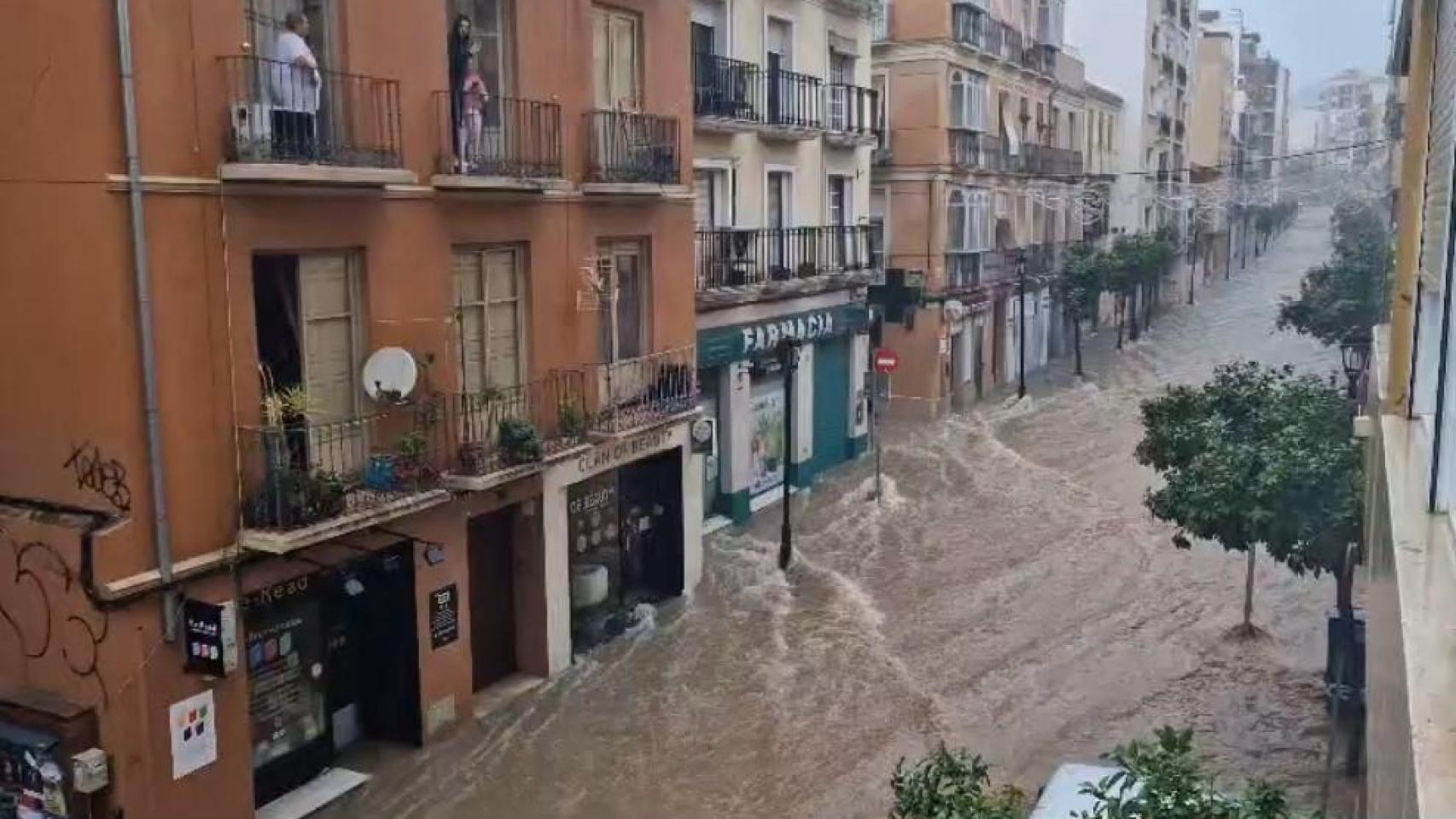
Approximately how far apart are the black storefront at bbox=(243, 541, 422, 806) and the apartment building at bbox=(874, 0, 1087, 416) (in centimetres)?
2149

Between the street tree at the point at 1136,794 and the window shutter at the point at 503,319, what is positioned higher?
the window shutter at the point at 503,319

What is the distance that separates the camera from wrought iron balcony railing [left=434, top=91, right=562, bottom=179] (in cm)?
1363

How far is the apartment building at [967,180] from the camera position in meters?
32.7

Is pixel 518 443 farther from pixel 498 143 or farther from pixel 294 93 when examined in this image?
pixel 294 93

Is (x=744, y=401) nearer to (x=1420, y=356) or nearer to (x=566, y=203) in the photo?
(x=566, y=203)

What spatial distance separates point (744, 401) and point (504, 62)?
9.87 m

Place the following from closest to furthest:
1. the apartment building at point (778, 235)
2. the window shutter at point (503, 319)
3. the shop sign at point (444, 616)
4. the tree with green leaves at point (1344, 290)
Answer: the shop sign at point (444, 616) < the window shutter at point (503, 319) < the apartment building at point (778, 235) < the tree with green leaves at point (1344, 290)

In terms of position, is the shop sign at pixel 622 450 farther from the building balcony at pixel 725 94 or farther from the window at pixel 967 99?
the window at pixel 967 99

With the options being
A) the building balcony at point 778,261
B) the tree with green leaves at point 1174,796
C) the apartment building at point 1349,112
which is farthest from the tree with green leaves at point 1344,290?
the tree with green leaves at point 1174,796

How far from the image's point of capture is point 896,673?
15.9 metres

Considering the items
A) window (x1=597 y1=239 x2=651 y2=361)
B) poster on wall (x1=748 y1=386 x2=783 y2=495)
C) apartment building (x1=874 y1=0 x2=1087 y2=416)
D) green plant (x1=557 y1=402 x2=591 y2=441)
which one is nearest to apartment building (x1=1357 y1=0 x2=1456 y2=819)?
green plant (x1=557 y1=402 x2=591 y2=441)

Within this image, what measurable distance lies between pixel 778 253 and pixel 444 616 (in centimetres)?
1196

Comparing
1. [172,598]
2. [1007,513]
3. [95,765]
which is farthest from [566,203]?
[1007,513]

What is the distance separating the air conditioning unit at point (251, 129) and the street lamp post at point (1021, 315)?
26149mm
